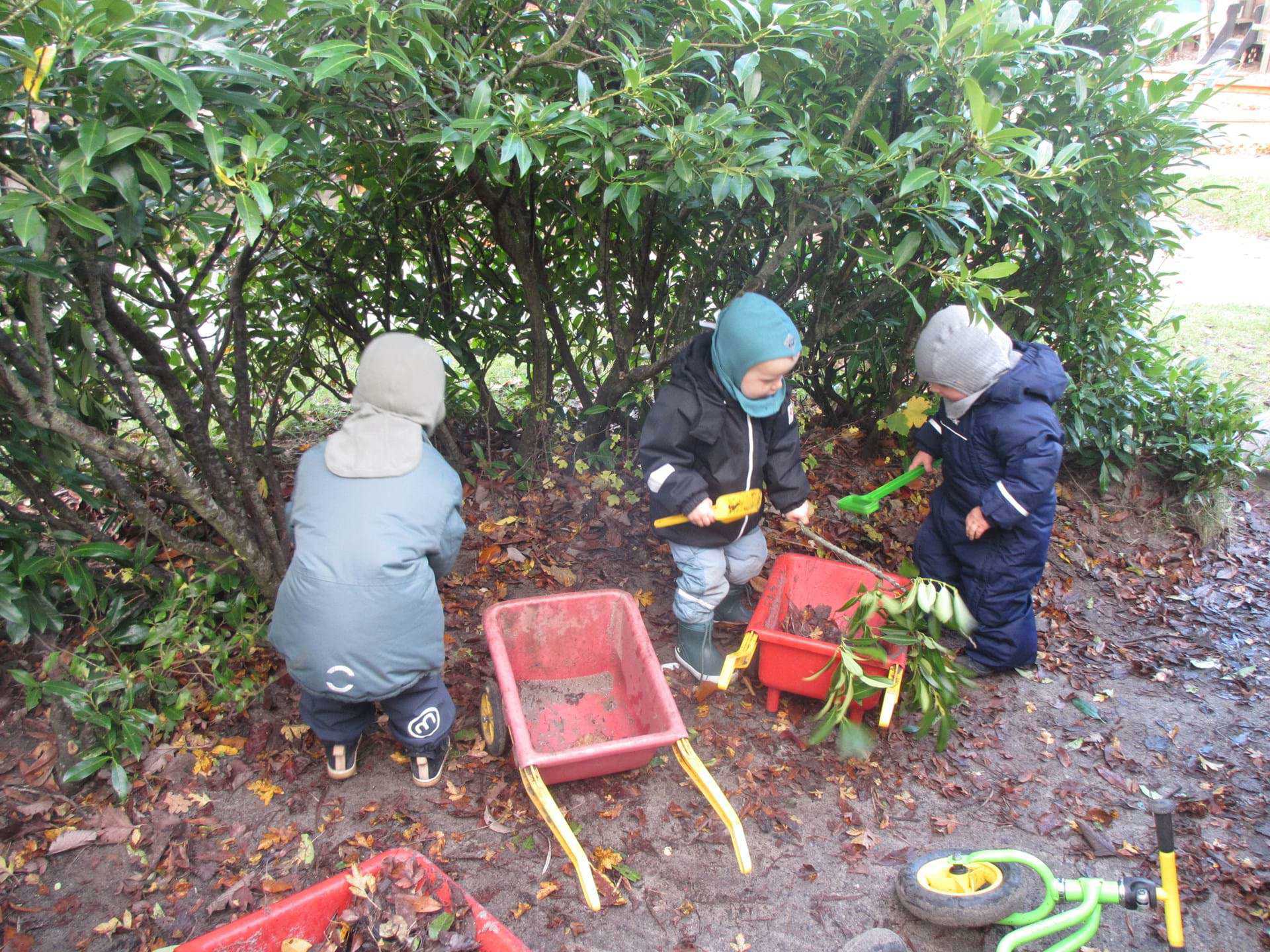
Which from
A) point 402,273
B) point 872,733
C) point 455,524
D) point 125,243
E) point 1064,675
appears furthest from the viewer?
point 402,273

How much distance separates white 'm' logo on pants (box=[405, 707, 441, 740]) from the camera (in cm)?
259

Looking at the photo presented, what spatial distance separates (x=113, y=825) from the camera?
2473mm

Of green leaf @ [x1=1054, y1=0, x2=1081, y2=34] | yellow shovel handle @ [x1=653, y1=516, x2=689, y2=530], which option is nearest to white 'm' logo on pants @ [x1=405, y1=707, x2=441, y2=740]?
yellow shovel handle @ [x1=653, y1=516, x2=689, y2=530]

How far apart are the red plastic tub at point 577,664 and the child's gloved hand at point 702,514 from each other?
0.37 metres

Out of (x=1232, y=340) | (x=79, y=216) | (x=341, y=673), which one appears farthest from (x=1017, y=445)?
(x=1232, y=340)

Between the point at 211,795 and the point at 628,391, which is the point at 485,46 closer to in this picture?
the point at 628,391

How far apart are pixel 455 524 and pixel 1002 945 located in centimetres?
187

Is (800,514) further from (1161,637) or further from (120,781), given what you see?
(120,781)

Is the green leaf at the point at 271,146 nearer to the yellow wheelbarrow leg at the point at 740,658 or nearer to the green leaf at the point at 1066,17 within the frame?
the yellow wheelbarrow leg at the point at 740,658

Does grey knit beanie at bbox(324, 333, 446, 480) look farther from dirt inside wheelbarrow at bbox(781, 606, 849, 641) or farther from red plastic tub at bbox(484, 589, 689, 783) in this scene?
dirt inside wheelbarrow at bbox(781, 606, 849, 641)

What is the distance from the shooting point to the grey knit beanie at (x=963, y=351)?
3.20 metres

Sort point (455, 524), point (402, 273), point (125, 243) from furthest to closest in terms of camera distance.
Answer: point (402, 273), point (455, 524), point (125, 243)

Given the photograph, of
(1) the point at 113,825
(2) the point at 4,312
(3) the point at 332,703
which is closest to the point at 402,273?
(2) the point at 4,312

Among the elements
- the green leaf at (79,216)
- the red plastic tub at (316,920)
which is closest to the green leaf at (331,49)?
the green leaf at (79,216)
